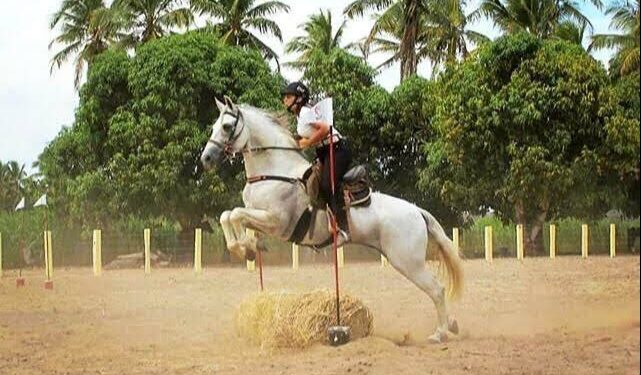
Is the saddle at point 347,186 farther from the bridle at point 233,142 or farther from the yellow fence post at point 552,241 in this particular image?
the yellow fence post at point 552,241

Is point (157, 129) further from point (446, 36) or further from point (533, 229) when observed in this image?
point (533, 229)

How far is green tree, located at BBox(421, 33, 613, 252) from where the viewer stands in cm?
535

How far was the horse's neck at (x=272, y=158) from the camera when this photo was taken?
4.89m

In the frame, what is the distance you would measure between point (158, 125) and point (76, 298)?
2.38 m

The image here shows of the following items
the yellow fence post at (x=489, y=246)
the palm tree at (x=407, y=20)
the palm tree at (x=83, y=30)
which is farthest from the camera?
the palm tree at (x=83, y=30)

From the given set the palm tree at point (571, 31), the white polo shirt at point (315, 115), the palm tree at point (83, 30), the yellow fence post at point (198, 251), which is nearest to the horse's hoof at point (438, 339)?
the white polo shirt at point (315, 115)

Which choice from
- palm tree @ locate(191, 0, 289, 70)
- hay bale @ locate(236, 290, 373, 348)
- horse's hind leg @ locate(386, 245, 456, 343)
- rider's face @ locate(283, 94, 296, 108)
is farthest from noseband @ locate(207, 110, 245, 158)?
palm tree @ locate(191, 0, 289, 70)

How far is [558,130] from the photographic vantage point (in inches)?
243

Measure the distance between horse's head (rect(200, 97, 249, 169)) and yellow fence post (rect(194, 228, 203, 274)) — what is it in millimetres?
3965

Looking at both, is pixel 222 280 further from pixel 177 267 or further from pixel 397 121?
pixel 397 121

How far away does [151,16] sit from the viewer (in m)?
13.1

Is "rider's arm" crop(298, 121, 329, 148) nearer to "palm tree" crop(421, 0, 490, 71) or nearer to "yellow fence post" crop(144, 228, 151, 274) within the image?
"palm tree" crop(421, 0, 490, 71)

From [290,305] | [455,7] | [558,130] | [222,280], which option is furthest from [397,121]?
[290,305]

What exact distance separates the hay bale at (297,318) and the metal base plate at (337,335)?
77mm
